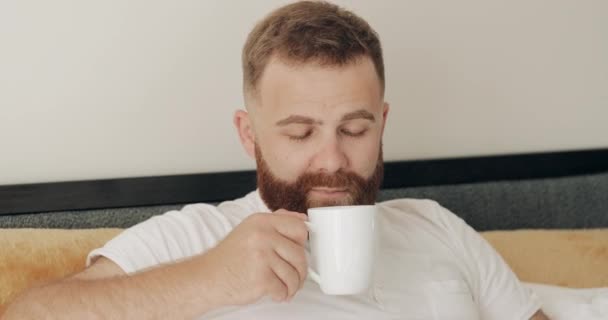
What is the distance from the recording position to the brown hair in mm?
1167

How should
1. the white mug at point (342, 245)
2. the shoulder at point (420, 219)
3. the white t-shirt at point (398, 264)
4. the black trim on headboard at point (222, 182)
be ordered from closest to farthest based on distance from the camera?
the white mug at point (342, 245) → the white t-shirt at point (398, 264) → the shoulder at point (420, 219) → the black trim on headboard at point (222, 182)

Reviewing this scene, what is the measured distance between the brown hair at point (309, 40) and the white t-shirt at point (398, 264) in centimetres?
27

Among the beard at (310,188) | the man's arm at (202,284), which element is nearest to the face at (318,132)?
the beard at (310,188)

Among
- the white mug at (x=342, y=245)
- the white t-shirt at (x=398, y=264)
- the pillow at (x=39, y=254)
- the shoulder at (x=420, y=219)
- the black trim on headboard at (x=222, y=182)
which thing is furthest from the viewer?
the black trim on headboard at (x=222, y=182)

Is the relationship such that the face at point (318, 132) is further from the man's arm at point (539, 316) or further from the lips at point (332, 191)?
the man's arm at point (539, 316)

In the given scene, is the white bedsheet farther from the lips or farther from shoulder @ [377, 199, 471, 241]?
the lips

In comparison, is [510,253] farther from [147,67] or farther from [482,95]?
[147,67]

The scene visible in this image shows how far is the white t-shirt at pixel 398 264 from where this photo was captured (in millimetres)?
1107

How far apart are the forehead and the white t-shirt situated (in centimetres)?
22

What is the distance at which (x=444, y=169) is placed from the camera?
5.88 feet

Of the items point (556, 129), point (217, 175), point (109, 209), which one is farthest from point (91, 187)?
point (556, 129)

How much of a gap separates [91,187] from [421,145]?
87cm

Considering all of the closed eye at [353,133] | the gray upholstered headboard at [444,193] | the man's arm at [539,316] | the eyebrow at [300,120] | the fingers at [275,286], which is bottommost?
the man's arm at [539,316]

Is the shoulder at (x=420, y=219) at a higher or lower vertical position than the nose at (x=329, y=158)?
lower
